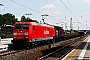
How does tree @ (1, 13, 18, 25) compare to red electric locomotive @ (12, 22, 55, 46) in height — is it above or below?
above

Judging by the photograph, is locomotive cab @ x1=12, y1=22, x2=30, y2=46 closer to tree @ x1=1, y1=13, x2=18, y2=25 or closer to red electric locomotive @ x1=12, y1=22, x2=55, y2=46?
red electric locomotive @ x1=12, y1=22, x2=55, y2=46

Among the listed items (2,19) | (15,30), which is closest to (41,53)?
(15,30)

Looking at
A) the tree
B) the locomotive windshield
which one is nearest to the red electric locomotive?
the locomotive windshield

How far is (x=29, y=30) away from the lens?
98.6 feet

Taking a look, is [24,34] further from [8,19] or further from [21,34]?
[8,19]

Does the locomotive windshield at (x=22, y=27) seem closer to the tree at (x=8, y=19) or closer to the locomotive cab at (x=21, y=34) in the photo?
the locomotive cab at (x=21, y=34)

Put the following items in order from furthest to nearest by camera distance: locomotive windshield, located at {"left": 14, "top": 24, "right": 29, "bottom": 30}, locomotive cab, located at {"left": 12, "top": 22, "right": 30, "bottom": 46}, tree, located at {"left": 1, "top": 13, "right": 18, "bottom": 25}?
tree, located at {"left": 1, "top": 13, "right": 18, "bottom": 25}, locomotive windshield, located at {"left": 14, "top": 24, "right": 29, "bottom": 30}, locomotive cab, located at {"left": 12, "top": 22, "right": 30, "bottom": 46}

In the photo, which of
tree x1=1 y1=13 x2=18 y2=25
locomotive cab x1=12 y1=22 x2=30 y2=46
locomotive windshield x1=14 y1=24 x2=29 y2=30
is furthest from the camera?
tree x1=1 y1=13 x2=18 y2=25

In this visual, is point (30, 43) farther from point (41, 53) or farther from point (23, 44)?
point (41, 53)

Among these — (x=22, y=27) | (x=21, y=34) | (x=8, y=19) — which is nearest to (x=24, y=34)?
(x=21, y=34)

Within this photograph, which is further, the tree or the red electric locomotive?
the tree

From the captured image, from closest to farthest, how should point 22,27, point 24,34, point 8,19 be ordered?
point 24,34
point 22,27
point 8,19

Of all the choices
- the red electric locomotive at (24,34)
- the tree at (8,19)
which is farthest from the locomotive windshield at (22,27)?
the tree at (8,19)

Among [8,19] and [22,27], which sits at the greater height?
[8,19]
